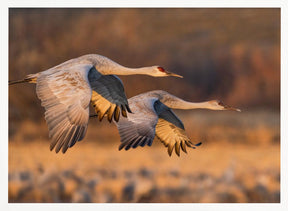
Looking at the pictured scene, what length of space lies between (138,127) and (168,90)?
1583 millimetres

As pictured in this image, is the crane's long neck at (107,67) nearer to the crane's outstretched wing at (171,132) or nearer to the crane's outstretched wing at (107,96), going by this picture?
the crane's outstretched wing at (107,96)

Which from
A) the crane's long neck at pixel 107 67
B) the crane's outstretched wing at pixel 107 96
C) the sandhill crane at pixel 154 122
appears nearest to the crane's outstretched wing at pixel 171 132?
the sandhill crane at pixel 154 122

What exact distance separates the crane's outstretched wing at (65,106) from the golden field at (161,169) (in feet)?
7.92

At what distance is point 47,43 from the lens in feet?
22.8

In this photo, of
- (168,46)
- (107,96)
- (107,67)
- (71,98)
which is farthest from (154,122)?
(168,46)

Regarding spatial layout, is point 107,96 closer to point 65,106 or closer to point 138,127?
point 138,127

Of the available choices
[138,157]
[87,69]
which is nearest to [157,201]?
[138,157]

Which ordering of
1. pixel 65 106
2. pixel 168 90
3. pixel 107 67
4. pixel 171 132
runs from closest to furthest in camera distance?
pixel 65 106 < pixel 107 67 < pixel 171 132 < pixel 168 90

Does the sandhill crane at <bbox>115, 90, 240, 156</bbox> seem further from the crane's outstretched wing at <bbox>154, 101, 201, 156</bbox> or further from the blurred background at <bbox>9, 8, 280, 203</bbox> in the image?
the blurred background at <bbox>9, 8, 280, 203</bbox>

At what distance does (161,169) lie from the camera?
741cm

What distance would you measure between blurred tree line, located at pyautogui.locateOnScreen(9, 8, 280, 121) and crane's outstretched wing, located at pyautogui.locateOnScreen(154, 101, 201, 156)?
3.10 ft
